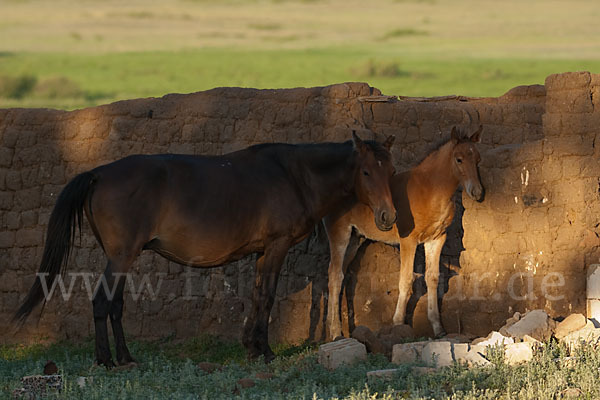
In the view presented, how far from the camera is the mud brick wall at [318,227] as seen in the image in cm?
1170

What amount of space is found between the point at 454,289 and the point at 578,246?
147 cm

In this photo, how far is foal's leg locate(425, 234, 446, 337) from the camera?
1190cm

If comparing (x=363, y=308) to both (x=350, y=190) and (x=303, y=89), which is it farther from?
(x=303, y=89)

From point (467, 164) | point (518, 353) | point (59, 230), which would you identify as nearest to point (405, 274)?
point (467, 164)

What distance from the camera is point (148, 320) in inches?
504

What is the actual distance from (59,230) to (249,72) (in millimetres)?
41847

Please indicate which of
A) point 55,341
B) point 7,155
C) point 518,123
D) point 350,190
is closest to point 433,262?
point 350,190

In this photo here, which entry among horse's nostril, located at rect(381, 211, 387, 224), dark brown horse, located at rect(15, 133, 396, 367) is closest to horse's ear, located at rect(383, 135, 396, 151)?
dark brown horse, located at rect(15, 133, 396, 367)

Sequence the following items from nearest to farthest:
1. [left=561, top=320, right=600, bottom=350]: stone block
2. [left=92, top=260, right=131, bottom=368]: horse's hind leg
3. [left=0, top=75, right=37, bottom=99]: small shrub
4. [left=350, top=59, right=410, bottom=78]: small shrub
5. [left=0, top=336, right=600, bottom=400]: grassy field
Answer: [left=0, top=336, right=600, bottom=400]: grassy field, [left=561, top=320, right=600, bottom=350]: stone block, [left=92, top=260, right=131, bottom=368]: horse's hind leg, [left=350, top=59, right=410, bottom=78]: small shrub, [left=0, top=75, right=37, bottom=99]: small shrub

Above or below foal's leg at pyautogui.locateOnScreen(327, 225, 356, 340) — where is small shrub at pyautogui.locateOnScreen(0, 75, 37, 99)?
above

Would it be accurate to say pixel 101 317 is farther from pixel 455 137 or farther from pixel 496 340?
pixel 455 137

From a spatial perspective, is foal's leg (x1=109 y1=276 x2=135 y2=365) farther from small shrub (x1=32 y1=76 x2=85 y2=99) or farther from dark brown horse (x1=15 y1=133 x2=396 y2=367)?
small shrub (x1=32 y1=76 x2=85 y2=99)

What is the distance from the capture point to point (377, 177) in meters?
11.4

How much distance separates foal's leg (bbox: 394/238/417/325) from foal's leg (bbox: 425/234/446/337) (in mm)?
203
